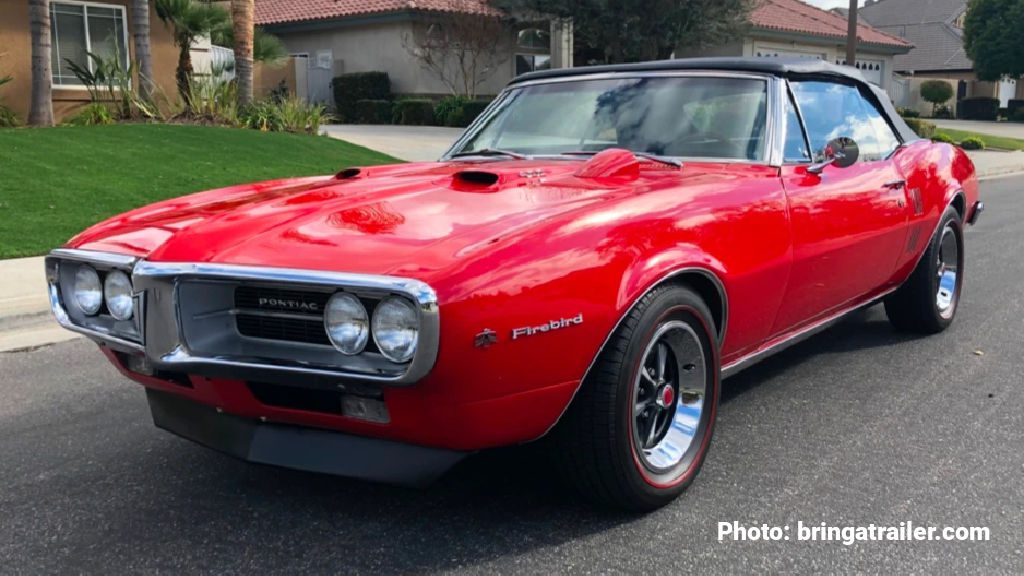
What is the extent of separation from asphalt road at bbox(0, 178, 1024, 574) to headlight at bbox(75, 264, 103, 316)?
711mm

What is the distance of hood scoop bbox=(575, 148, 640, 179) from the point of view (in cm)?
360

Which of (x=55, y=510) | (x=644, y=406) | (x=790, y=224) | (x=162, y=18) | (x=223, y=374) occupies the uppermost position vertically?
(x=162, y=18)

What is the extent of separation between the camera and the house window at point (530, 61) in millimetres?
30639

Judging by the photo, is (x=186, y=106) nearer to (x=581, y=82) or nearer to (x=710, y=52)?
(x=581, y=82)

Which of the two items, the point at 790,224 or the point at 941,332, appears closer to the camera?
the point at 790,224

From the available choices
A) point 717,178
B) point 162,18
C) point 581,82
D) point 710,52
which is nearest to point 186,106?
point 162,18

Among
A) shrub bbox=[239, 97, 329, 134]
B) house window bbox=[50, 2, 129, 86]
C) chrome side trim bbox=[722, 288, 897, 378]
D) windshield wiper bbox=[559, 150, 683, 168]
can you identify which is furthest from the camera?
house window bbox=[50, 2, 129, 86]

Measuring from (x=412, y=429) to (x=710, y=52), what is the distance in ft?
111

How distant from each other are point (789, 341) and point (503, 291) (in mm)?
2014

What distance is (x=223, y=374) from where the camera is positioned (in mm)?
2699

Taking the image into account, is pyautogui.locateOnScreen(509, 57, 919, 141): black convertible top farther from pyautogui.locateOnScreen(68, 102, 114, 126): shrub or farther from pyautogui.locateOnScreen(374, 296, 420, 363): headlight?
pyautogui.locateOnScreen(68, 102, 114, 126): shrub

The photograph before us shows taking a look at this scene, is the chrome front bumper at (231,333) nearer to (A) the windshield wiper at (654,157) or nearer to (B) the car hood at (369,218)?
(B) the car hood at (369,218)

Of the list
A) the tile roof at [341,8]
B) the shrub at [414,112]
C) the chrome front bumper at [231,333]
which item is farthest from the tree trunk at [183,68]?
the chrome front bumper at [231,333]

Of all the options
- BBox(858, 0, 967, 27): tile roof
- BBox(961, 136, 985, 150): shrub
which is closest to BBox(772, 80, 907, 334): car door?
BBox(961, 136, 985, 150): shrub
